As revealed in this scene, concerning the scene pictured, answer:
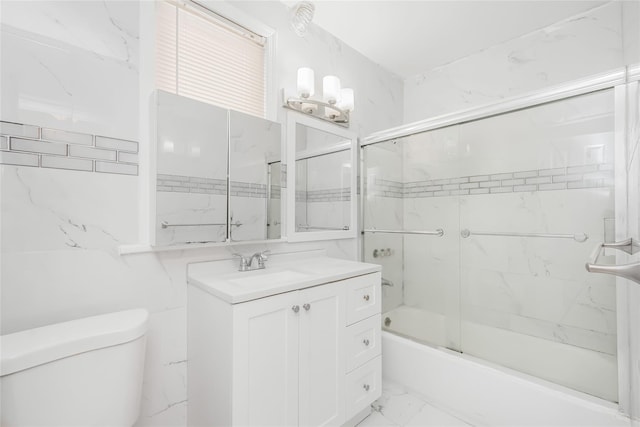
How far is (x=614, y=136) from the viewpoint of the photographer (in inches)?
51.2

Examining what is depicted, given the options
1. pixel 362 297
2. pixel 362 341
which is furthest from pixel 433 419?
pixel 362 297

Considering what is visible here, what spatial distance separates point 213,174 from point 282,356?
88 centimetres

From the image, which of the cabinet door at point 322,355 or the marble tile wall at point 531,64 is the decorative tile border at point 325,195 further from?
the marble tile wall at point 531,64

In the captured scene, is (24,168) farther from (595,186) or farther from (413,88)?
(413,88)

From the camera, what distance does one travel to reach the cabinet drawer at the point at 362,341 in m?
1.45

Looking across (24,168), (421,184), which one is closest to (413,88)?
(421,184)

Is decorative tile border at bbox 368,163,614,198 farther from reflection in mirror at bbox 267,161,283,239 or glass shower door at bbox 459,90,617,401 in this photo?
reflection in mirror at bbox 267,161,283,239

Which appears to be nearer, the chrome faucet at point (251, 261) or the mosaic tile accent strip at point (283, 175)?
the chrome faucet at point (251, 261)

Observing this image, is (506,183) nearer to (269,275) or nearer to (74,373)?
(269,275)

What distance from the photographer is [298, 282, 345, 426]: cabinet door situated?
1247mm

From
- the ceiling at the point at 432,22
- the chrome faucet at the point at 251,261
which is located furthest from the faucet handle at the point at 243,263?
the ceiling at the point at 432,22

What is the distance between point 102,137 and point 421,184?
185 cm

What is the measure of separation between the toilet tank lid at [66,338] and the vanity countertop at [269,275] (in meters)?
0.29

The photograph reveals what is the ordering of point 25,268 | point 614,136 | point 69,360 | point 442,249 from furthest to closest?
1. point 442,249
2. point 614,136
3. point 25,268
4. point 69,360
